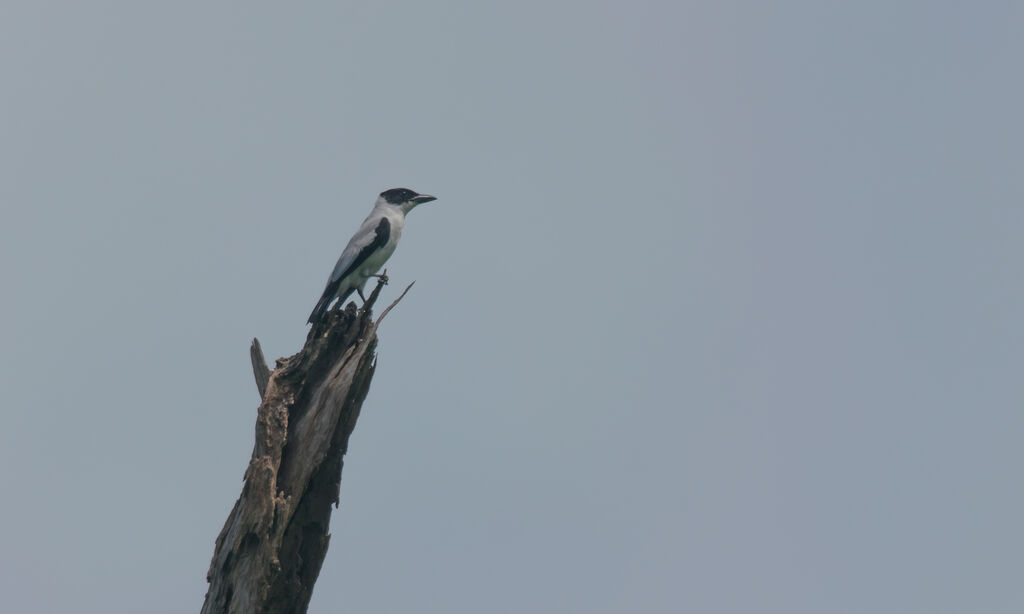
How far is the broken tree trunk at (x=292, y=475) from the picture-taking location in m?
7.68

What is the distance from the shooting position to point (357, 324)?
9.26 m

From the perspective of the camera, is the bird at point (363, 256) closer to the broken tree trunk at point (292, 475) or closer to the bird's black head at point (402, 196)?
the bird's black head at point (402, 196)

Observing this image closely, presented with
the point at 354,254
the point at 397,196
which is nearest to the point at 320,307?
the point at 354,254

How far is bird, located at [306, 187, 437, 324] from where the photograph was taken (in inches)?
499

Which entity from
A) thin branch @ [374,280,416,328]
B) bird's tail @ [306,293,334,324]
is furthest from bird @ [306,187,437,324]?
thin branch @ [374,280,416,328]

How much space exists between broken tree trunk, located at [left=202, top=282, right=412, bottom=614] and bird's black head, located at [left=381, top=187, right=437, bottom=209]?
602 cm

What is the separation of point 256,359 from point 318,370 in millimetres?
603

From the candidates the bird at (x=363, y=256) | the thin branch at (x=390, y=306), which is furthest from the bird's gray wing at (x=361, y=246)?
the thin branch at (x=390, y=306)

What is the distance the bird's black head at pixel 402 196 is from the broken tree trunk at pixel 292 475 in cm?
602

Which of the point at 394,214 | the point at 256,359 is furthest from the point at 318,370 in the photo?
the point at 394,214

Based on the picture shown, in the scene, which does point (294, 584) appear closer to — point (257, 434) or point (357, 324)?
point (257, 434)

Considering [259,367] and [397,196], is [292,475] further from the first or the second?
[397,196]

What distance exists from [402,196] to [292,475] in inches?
299

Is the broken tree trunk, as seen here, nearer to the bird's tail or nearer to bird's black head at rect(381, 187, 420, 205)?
the bird's tail
